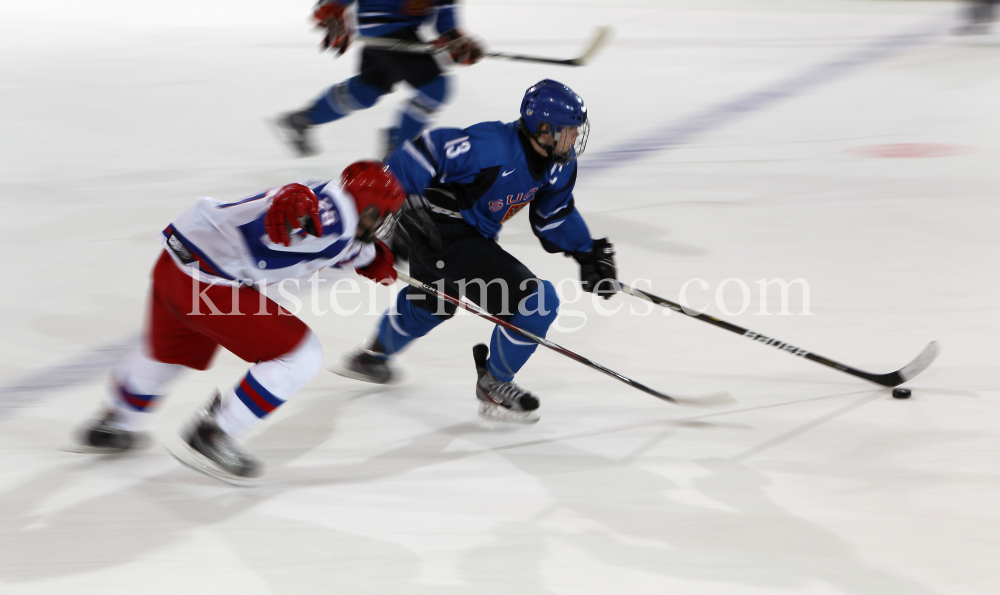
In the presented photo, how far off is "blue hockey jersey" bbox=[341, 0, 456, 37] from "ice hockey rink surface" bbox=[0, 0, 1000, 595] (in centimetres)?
91

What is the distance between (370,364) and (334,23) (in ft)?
6.06

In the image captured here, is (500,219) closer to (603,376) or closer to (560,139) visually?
(560,139)

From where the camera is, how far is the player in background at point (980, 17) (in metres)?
6.99

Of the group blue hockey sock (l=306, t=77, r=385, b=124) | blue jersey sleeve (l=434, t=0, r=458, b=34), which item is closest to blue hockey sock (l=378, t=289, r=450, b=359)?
blue hockey sock (l=306, t=77, r=385, b=124)

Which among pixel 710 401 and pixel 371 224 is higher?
pixel 371 224

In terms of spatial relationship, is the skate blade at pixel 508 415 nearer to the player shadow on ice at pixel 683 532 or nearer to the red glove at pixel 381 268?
the player shadow on ice at pixel 683 532

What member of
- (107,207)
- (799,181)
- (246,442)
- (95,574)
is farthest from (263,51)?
(95,574)

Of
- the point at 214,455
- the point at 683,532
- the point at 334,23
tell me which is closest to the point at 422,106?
the point at 334,23

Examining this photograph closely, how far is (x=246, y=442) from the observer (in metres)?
2.52

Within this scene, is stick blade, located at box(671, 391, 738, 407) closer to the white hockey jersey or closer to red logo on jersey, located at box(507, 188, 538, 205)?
red logo on jersey, located at box(507, 188, 538, 205)

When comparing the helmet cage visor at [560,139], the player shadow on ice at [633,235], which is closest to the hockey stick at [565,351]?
the helmet cage visor at [560,139]

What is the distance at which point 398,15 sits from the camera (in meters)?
4.00

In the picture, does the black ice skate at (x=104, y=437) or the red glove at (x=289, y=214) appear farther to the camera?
the black ice skate at (x=104, y=437)

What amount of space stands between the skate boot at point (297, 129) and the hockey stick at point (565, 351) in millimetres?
1935
